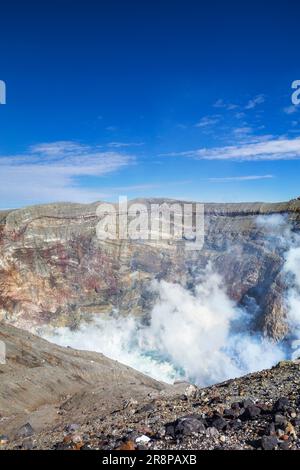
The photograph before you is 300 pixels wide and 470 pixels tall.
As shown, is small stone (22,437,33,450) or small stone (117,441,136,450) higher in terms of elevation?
small stone (117,441,136,450)

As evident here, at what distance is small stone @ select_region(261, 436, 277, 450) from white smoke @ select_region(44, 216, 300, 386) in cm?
5054

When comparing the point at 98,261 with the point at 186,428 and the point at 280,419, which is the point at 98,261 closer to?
the point at 186,428

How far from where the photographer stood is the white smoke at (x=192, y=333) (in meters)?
60.1

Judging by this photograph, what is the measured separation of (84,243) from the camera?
74000mm

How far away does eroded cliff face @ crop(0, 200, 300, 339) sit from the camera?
68625mm

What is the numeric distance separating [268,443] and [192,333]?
65.7 metres

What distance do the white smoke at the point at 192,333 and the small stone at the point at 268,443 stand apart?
50.5 meters

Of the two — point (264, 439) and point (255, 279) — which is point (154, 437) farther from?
point (255, 279)

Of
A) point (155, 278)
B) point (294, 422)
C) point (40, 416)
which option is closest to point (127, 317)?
point (155, 278)

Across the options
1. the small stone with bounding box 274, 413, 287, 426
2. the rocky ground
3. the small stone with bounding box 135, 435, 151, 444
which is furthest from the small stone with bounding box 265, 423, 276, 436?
the small stone with bounding box 135, 435, 151, 444

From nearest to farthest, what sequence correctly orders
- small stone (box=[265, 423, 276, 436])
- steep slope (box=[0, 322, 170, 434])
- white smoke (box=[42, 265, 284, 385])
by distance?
small stone (box=[265, 423, 276, 436]) → steep slope (box=[0, 322, 170, 434]) → white smoke (box=[42, 265, 284, 385])

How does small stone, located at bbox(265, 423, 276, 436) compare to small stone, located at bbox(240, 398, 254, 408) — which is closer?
small stone, located at bbox(265, 423, 276, 436)

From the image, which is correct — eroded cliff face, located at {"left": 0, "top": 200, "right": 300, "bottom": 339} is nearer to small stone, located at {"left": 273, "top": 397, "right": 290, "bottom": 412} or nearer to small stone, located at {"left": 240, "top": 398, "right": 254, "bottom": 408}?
small stone, located at {"left": 240, "top": 398, "right": 254, "bottom": 408}

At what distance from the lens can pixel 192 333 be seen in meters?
72.9
